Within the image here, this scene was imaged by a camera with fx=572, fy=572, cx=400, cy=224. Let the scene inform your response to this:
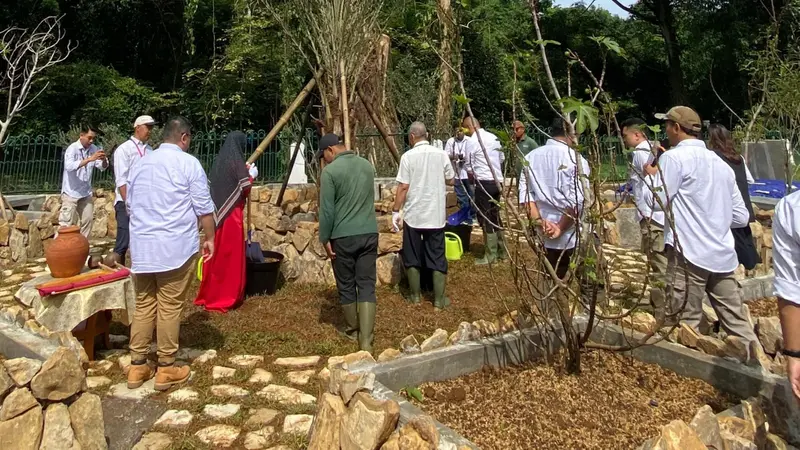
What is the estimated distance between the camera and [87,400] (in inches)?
114

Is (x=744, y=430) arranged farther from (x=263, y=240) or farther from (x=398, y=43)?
(x=398, y=43)

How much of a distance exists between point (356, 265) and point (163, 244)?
1448mm

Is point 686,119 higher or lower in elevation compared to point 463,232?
higher

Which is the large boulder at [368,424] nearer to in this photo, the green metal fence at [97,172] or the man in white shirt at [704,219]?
the man in white shirt at [704,219]

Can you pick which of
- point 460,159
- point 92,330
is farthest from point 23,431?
point 460,159

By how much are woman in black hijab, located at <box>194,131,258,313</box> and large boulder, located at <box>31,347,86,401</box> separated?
2.70m

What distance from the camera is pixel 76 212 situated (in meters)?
7.54

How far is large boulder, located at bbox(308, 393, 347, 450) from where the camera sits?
2.34 m

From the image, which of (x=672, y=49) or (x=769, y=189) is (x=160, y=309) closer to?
(x=769, y=189)

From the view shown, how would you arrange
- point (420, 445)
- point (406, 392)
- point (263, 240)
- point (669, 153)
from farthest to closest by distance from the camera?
point (263, 240), point (669, 153), point (406, 392), point (420, 445)

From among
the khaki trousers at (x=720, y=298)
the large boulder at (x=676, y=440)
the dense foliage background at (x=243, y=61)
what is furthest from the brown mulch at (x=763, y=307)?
the dense foliage background at (x=243, y=61)

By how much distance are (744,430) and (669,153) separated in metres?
1.94

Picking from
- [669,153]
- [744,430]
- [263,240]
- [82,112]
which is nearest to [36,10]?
[82,112]

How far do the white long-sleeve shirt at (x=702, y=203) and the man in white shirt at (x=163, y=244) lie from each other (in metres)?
3.14
